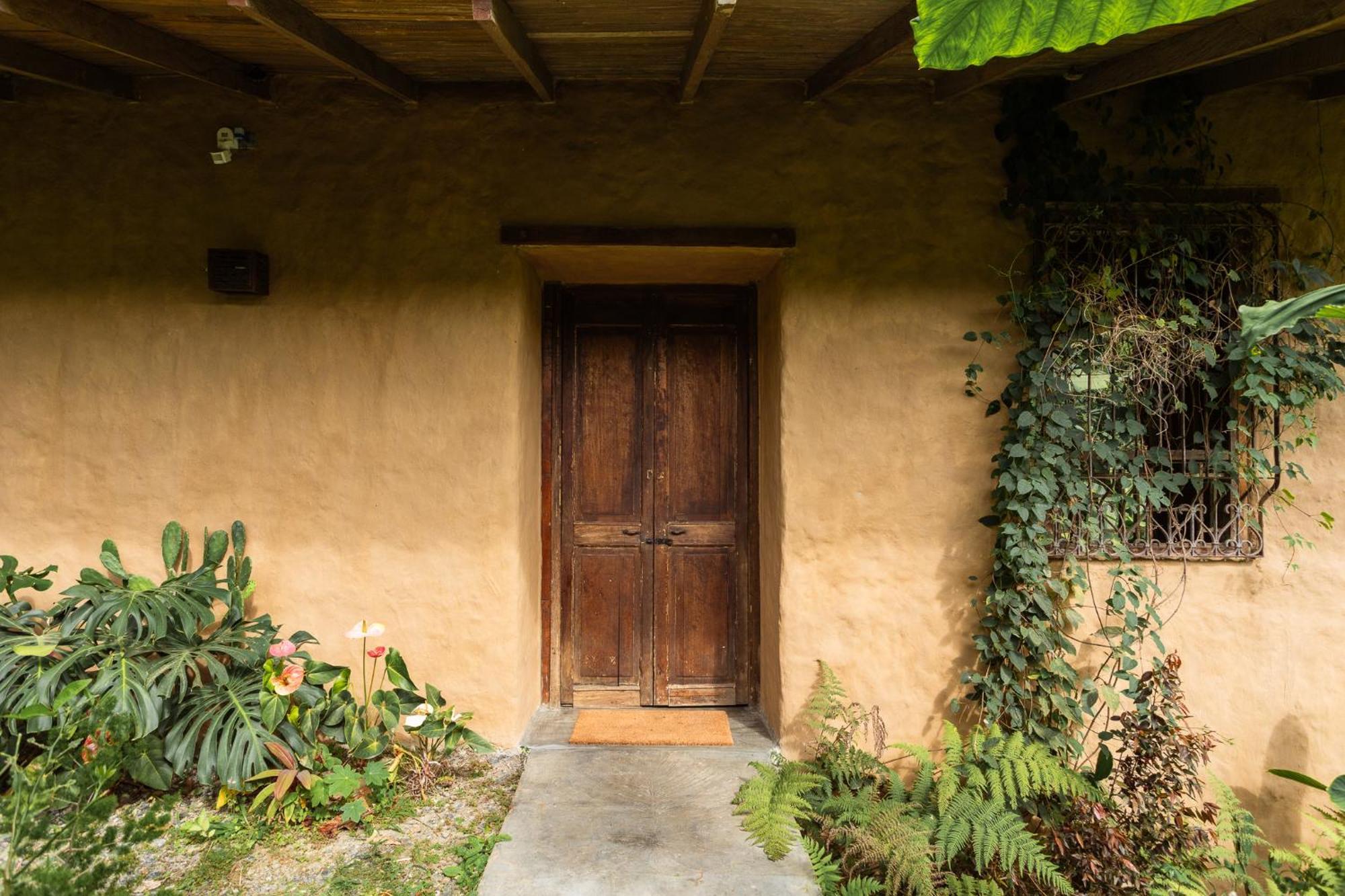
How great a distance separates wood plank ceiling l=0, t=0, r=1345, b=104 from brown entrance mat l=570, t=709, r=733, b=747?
2.74 metres

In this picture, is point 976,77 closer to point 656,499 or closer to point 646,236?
point 646,236

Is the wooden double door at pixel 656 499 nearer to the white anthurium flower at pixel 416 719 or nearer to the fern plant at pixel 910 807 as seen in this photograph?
the fern plant at pixel 910 807

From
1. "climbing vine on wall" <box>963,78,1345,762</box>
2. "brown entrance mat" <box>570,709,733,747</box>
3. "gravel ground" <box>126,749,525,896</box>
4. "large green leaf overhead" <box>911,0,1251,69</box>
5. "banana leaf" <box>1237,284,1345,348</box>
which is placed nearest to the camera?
"large green leaf overhead" <box>911,0,1251,69</box>

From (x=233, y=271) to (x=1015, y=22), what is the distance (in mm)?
3328

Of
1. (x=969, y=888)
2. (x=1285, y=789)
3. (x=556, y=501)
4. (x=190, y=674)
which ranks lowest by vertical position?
(x=969, y=888)

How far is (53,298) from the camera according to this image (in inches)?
128

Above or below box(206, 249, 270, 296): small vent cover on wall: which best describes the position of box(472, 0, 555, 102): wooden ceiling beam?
above

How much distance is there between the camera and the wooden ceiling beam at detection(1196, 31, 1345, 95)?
2.68 m

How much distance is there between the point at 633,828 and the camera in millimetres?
2609

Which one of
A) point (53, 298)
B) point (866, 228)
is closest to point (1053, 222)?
point (866, 228)

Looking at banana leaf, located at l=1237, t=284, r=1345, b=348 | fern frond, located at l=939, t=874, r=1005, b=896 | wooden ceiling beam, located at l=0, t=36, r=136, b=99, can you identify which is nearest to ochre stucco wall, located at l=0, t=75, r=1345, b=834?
wooden ceiling beam, located at l=0, t=36, r=136, b=99

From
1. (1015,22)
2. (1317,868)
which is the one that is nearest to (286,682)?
(1015,22)

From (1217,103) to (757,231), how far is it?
2.02m

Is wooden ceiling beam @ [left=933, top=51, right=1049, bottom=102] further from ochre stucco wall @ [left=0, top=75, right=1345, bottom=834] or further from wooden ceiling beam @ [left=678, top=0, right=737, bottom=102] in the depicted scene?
wooden ceiling beam @ [left=678, top=0, right=737, bottom=102]
